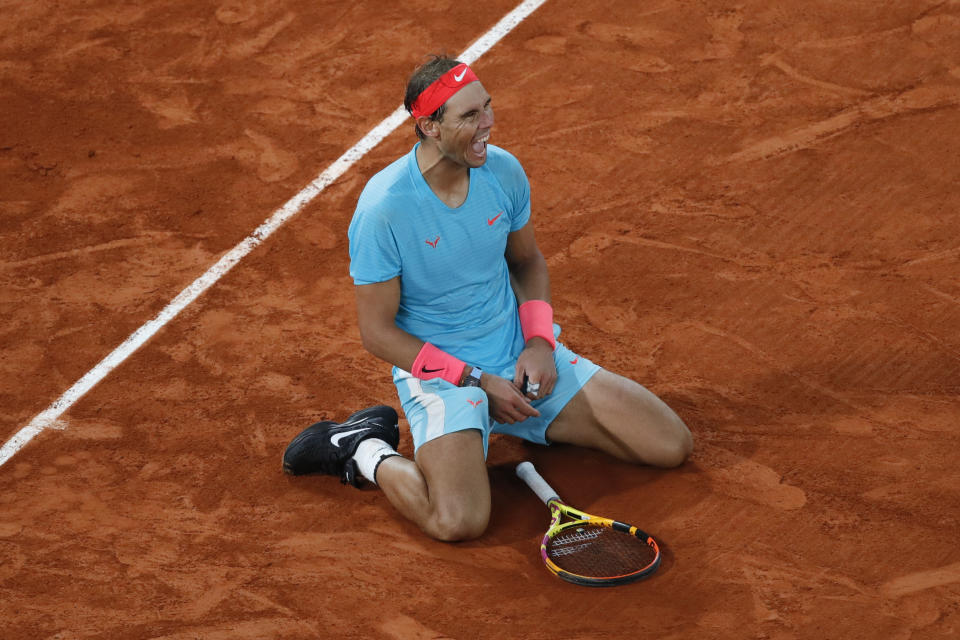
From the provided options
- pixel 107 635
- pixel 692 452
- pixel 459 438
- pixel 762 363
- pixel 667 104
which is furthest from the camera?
pixel 667 104

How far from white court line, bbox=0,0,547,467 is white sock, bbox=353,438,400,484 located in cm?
163

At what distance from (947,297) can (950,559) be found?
6.07 feet

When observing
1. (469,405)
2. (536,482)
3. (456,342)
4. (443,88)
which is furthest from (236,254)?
(536,482)

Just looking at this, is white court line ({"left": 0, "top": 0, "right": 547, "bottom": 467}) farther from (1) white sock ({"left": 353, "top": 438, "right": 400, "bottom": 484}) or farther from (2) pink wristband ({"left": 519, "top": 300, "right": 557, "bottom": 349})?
(2) pink wristband ({"left": 519, "top": 300, "right": 557, "bottom": 349})

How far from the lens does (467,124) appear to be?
486 cm

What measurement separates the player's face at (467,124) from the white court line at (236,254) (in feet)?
7.46

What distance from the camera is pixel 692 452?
5.40 metres

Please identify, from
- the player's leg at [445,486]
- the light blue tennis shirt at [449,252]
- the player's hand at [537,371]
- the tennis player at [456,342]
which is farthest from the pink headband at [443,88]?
the player's leg at [445,486]

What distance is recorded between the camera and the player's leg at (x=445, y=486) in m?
4.95

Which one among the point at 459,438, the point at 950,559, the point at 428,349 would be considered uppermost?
the point at 428,349

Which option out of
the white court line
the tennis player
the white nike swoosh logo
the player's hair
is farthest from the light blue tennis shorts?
the white court line

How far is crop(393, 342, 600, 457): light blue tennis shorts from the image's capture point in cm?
509

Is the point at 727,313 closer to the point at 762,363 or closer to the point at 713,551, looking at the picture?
the point at 762,363

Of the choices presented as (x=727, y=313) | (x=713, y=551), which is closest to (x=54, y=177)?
(x=727, y=313)
